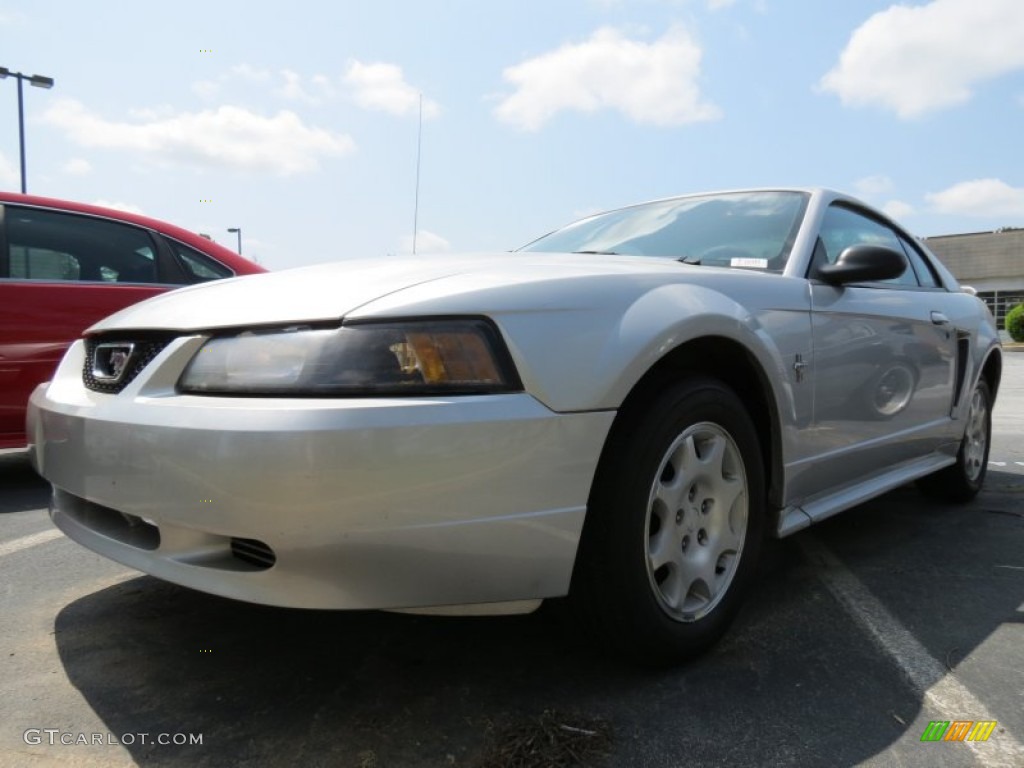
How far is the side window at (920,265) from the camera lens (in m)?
3.62

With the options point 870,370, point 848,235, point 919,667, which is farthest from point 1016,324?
point 919,667

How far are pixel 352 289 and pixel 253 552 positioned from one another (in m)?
0.61

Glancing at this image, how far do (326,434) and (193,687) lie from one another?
2.83ft

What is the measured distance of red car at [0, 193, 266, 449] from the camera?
3.85 meters

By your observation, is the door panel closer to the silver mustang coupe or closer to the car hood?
the silver mustang coupe

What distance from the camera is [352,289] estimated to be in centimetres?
168

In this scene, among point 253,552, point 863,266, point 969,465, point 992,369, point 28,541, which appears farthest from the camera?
point 992,369

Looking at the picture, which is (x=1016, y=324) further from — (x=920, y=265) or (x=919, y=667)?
(x=919, y=667)

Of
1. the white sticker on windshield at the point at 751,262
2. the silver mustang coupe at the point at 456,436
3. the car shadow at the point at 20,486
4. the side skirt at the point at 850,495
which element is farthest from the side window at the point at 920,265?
the car shadow at the point at 20,486

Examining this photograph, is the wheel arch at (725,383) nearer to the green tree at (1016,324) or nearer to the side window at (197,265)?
the side window at (197,265)

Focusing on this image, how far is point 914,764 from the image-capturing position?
1578 mm

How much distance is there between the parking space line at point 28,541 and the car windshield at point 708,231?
2387 millimetres

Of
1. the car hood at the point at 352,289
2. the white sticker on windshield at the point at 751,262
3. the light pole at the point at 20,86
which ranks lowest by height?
the car hood at the point at 352,289

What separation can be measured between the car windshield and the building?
37.6m
